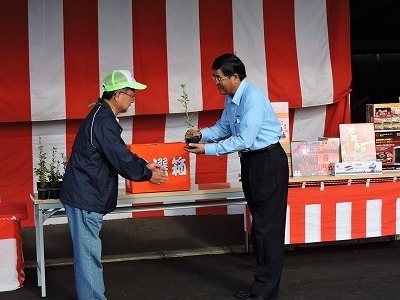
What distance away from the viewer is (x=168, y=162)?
4637mm

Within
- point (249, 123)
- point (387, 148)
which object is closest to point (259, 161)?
point (249, 123)

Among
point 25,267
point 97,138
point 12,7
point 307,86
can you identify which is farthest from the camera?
point 307,86

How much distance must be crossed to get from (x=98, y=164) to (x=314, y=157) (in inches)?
83.1

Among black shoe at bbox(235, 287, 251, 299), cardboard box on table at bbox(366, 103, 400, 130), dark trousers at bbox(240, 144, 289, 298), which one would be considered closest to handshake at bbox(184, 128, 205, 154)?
dark trousers at bbox(240, 144, 289, 298)

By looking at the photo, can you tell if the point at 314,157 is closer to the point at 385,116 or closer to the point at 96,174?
the point at 385,116

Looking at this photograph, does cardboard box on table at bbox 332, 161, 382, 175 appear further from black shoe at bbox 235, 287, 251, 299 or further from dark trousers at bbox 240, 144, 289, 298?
black shoe at bbox 235, 287, 251, 299

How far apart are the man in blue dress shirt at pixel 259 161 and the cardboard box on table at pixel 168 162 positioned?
15.2 inches

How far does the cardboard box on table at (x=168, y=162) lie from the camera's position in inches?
181

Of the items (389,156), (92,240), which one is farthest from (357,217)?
(92,240)

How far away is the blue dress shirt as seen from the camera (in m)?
4.04

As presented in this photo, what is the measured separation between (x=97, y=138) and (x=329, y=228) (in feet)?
7.75

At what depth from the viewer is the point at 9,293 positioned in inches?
182

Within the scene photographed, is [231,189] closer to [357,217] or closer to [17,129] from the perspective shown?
[357,217]

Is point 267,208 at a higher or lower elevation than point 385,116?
lower
